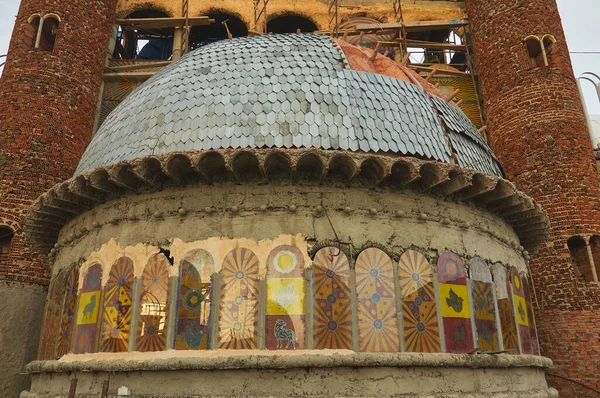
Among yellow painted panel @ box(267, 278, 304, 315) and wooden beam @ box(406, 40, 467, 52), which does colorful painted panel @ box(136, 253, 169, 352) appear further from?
wooden beam @ box(406, 40, 467, 52)

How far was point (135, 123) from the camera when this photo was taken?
8820mm

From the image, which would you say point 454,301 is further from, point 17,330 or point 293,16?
point 293,16

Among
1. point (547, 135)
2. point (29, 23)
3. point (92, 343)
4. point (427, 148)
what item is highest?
point (29, 23)

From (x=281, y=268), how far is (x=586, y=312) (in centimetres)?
1002

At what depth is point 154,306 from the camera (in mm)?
7109

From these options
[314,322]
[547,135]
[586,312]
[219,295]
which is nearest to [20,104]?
[219,295]

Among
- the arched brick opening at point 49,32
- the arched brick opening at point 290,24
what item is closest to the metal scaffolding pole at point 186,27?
the arched brick opening at point 290,24

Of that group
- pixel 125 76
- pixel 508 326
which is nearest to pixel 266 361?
pixel 508 326

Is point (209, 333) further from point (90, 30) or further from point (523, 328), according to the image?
point (90, 30)

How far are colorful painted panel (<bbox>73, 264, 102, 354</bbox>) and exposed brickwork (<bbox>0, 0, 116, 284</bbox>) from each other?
6505mm

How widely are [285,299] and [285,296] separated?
0.13ft

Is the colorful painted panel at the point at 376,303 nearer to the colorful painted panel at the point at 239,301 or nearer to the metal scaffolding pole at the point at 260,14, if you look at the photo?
the colorful painted panel at the point at 239,301

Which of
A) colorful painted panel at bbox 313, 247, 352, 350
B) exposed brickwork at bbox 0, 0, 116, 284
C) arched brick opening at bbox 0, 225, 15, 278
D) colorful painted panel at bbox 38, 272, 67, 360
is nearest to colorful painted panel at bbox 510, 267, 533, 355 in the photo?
colorful painted panel at bbox 313, 247, 352, 350

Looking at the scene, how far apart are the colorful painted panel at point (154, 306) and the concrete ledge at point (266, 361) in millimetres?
170
